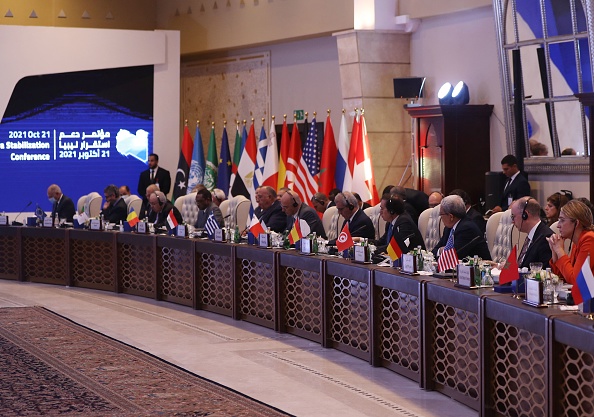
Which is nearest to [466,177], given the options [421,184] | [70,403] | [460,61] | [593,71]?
[421,184]

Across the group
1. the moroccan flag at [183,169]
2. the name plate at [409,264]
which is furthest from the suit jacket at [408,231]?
the moroccan flag at [183,169]

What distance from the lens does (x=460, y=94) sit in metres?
12.7

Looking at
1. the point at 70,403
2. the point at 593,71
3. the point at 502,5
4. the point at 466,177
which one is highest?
the point at 502,5

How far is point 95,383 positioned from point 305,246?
2.35 meters

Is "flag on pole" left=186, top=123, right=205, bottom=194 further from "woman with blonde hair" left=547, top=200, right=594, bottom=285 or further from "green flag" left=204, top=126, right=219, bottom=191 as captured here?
"woman with blonde hair" left=547, top=200, right=594, bottom=285

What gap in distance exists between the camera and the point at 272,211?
34.3ft

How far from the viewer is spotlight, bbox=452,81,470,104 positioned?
12695 millimetres

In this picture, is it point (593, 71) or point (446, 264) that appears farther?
point (593, 71)

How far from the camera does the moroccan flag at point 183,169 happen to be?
632 inches

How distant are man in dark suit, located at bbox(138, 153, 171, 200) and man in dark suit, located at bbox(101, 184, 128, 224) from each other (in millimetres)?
3142

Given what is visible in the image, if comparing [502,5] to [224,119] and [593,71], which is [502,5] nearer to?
[593,71]

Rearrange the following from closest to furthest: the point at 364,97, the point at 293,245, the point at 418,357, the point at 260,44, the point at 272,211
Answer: the point at 418,357 < the point at 293,245 < the point at 272,211 < the point at 364,97 < the point at 260,44

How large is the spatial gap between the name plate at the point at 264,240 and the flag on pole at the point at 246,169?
582cm

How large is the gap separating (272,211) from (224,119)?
7124mm
